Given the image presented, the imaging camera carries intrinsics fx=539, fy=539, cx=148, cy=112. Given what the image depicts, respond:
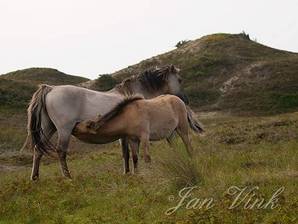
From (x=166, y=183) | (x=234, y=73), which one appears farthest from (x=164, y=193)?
(x=234, y=73)

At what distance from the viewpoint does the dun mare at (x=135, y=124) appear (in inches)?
478

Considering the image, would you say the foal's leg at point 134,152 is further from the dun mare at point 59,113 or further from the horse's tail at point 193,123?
the horse's tail at point 193,123

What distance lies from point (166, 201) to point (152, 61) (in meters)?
42.5

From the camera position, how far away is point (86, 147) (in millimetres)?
26734

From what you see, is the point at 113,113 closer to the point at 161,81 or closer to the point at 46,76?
the point at 161,81

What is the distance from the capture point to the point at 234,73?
46.7 meters

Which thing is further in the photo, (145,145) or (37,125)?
(37,125)

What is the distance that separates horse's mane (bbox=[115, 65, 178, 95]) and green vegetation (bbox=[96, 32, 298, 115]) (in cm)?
1950

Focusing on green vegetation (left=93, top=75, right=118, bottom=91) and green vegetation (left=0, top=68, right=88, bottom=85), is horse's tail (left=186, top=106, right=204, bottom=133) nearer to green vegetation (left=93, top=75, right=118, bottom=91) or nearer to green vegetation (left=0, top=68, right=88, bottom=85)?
green vegetation (left=93, top=75, right=118, bottom=91)

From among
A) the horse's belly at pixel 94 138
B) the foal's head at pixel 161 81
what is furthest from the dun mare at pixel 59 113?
the foal's head at pixel 161 81

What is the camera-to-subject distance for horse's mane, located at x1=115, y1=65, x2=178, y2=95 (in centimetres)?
1620

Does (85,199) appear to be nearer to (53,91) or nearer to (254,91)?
(53,91)

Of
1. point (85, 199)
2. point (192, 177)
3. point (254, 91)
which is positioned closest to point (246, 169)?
point (192, 177)

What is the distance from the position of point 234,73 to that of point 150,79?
30.4 meters
